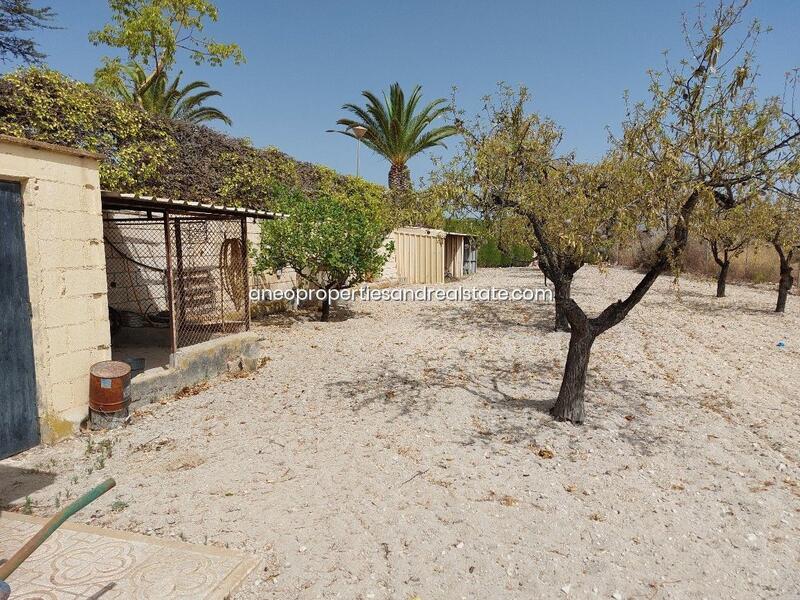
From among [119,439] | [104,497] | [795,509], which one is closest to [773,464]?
[795,509]

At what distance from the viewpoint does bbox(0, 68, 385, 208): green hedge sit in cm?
673

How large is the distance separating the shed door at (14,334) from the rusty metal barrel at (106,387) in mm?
503

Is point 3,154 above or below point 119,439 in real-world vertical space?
above

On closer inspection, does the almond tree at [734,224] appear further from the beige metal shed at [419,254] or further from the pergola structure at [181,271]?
the beige metal shed at [419,254]

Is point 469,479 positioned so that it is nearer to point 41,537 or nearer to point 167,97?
point 41,537

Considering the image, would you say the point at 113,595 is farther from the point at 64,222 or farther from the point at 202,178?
the point at 202,178

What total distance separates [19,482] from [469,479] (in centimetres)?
334

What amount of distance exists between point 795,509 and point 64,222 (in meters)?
6.07

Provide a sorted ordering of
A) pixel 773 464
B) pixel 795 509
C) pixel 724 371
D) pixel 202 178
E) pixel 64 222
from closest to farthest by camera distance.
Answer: pixel 795 509, pixel 773 464, pixel 64 222, pixel 724 371, pixel 202 178

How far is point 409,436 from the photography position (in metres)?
4.47

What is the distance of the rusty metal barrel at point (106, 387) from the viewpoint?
4.43 meters

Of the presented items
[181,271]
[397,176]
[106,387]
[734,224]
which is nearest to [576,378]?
[106,387]

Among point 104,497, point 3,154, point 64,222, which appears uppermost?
point 3,154

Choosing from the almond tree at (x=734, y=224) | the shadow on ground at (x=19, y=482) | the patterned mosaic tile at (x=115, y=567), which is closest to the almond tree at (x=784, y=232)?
the almond tree at (x=734, y=224)
